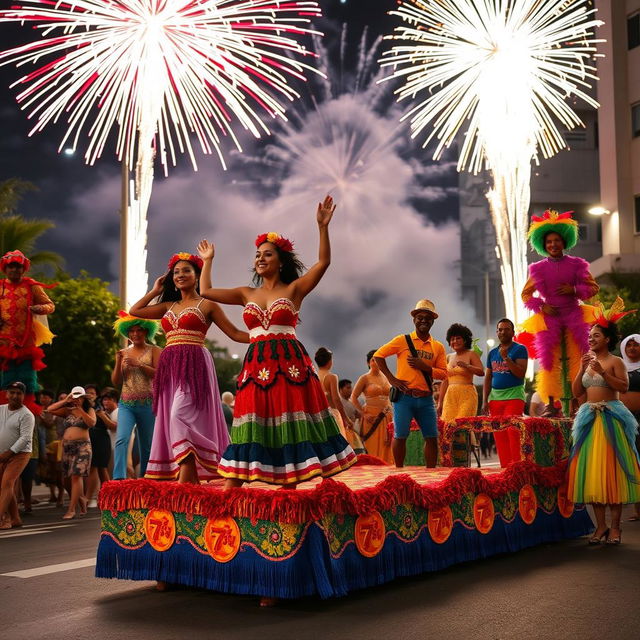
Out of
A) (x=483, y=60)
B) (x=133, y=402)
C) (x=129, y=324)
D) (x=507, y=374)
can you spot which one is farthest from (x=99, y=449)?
(x=483, y=60)

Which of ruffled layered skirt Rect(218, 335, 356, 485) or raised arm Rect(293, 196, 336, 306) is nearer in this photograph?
ruffled layered skirt Rect(218, 335, 356, 485)

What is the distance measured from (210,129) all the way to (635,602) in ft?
30.9

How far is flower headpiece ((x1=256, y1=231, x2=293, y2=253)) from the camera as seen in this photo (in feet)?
22.5

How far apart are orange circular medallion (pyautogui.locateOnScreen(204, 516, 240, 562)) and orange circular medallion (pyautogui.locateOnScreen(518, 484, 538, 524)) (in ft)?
10.4

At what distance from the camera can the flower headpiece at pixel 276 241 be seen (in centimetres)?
686

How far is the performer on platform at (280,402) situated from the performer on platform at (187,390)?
2.16 feet

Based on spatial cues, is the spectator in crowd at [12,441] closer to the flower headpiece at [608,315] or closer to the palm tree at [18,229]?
the flower headpiece at [608,315]

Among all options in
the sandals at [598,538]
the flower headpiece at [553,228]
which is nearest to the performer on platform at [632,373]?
the flower headpiece at [553,228]

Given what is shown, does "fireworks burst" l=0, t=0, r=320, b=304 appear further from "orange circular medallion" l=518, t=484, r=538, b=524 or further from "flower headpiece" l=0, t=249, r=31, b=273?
"orange circular medallion" l=518, t=484, r=538, b=524

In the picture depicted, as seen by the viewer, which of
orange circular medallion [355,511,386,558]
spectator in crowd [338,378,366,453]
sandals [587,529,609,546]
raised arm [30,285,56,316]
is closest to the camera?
orange circular medallion [355,511,386,558]

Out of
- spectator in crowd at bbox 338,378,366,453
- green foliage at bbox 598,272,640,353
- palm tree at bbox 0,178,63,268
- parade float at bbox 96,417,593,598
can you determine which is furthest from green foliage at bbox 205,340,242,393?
parade float at bbox 96,417,593,598

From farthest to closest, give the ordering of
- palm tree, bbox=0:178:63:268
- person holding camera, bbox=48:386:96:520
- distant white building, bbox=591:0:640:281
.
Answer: distant white building, bbox=591:0:640:281
palm tree, bbox=0:178:63:268
person holding camera, bbox=48:386:96:520

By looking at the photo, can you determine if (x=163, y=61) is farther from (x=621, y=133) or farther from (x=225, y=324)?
(x=621, y=133)

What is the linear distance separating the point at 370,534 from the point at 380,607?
55cm
